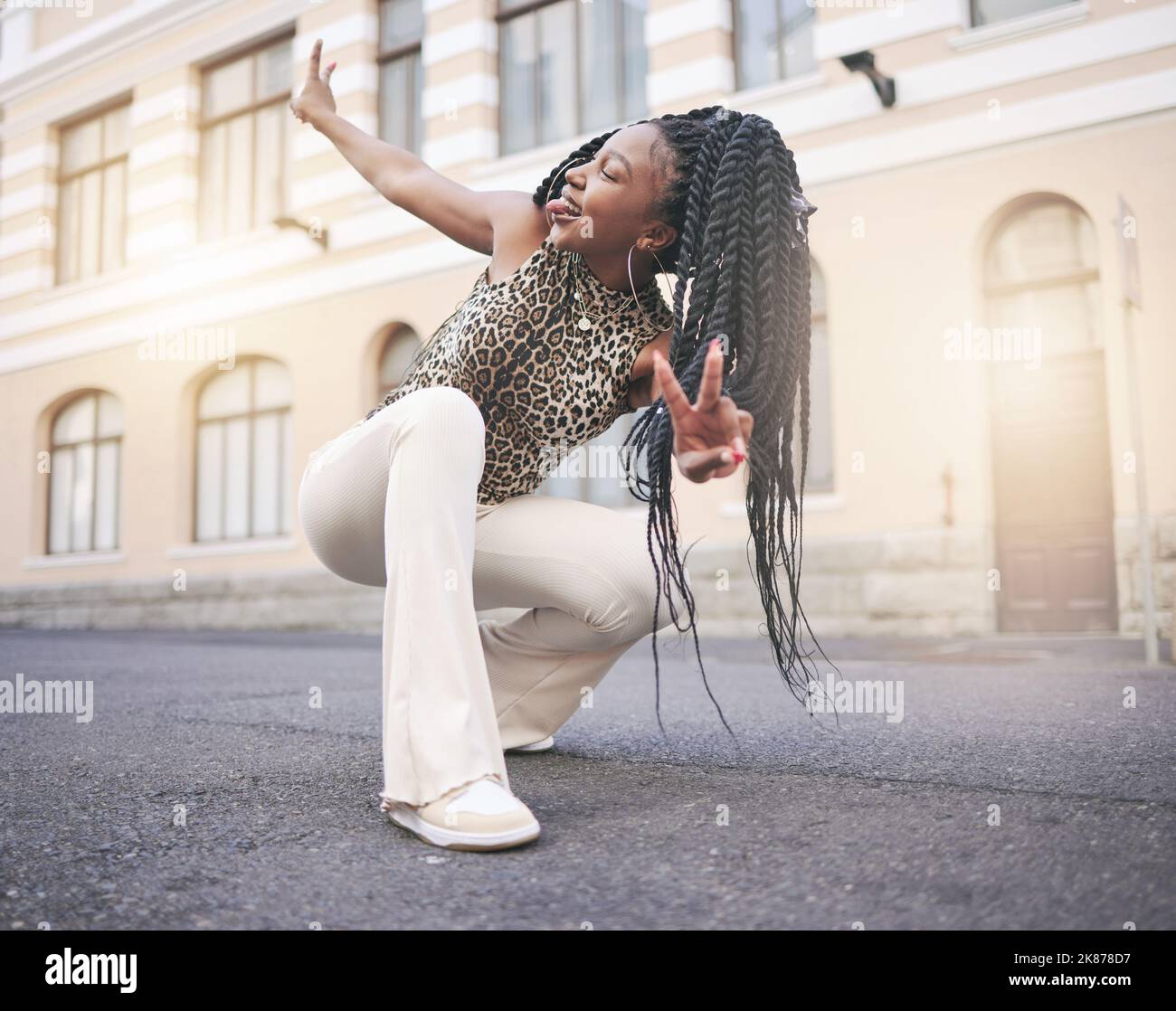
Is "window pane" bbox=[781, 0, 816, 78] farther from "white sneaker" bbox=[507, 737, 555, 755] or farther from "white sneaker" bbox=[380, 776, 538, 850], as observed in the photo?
"white sneaker" bbox=[380, 776, 538, 850]

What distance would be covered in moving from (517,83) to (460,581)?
11.0 metres

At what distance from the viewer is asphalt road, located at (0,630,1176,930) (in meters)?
1.49

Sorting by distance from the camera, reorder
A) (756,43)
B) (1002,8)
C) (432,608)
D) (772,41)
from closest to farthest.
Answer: (432,608)
(1002,8)
(772,41)
(756,43)

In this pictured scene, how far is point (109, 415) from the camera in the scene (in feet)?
48.1

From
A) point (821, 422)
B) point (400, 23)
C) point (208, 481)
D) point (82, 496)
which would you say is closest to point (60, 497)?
point (82, 496)

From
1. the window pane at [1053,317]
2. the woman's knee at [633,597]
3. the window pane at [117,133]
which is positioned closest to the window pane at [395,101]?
→ the window pane at [117,133]

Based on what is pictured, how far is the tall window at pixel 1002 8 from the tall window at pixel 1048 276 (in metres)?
1.59

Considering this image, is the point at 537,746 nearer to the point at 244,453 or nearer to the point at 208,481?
the point at 244,453

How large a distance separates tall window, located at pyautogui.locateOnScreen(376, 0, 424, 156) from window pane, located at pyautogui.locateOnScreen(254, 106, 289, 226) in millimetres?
1587

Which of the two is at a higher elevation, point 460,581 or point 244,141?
point 244,141

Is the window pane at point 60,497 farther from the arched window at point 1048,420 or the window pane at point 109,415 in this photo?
the arched window at point 1048,420

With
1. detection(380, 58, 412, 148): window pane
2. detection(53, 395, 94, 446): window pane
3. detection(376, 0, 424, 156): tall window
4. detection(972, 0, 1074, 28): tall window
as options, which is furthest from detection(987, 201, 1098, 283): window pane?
detection(53, 395, 94, 446): window pane
